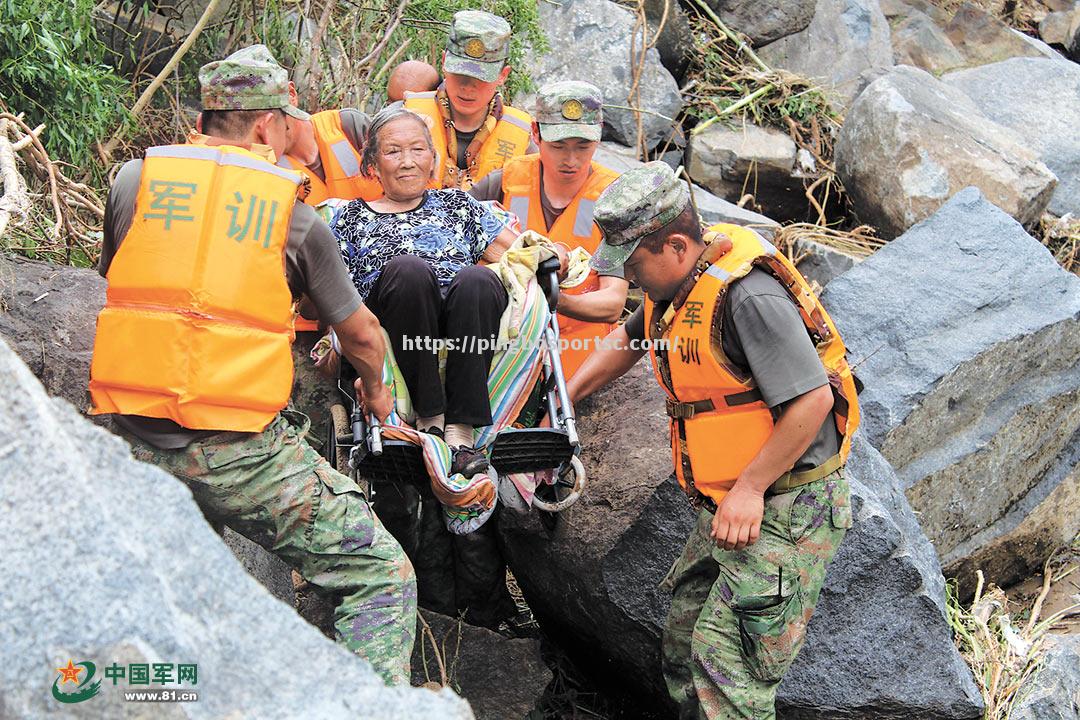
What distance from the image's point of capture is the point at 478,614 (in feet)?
16.4

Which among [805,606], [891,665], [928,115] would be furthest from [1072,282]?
[805,606]

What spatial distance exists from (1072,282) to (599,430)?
10.1 ft

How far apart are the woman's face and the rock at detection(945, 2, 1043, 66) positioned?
8.39m

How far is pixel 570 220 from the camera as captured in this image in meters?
4.78

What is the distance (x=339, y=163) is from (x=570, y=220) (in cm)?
105

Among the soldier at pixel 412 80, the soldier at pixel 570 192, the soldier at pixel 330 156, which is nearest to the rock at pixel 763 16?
the soldier at pixel 412 80

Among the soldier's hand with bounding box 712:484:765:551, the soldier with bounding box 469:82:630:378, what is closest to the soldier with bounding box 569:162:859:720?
the soldier's hand with bounding box 712:484:765:551

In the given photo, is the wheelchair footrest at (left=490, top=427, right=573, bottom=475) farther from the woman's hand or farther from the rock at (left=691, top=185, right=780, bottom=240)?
the rock at (left=691, top=185, right=780, bottom=240)

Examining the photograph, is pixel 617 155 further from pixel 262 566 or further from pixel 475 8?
pixel 262 566

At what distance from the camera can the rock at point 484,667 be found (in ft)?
13.4

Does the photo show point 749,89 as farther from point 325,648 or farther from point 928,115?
point 325,648

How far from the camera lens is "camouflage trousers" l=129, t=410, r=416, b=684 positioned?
126 inches

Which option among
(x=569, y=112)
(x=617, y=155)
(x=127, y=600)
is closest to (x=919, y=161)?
(x=617, y=155)

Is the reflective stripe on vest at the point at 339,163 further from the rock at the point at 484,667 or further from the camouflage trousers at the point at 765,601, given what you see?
the camouflage trousers at the point at 765,601
